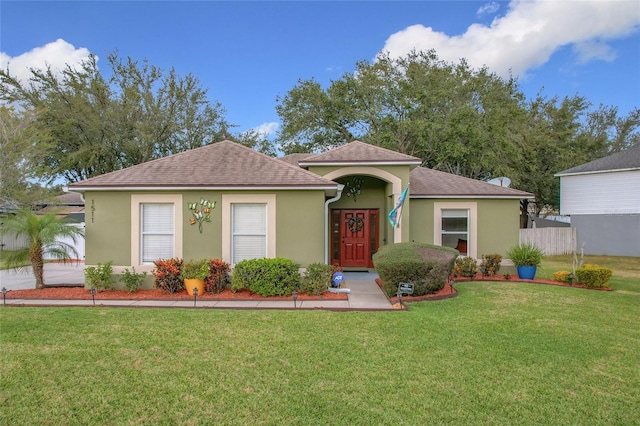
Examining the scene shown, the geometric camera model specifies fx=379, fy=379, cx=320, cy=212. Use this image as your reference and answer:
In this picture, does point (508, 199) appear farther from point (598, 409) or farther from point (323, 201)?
point (598, 409)

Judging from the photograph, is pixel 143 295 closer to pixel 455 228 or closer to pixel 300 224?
pixel 300 224

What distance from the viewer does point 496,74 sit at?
93.4ft

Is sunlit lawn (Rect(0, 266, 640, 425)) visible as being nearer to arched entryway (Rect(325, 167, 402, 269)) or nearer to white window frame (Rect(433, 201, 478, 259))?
white window frame (Rect(433, 201, 478, 259))

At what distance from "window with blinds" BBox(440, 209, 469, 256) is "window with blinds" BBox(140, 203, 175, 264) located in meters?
8.89

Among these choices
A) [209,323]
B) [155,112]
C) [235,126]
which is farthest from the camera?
[235,126]

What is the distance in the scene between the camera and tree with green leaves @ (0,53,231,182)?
23.5 m

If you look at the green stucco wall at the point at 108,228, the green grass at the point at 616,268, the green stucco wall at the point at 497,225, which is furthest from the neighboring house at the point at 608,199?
the green stucco wall at the point at 108,228

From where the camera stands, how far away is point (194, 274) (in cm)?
944

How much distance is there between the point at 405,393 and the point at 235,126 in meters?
29.2

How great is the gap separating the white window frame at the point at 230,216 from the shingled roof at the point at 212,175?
0.33 meters

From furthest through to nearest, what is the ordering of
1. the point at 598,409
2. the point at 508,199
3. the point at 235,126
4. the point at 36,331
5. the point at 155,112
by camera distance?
the point at 235,126 < the point at 155,112 < the point at 508,199 < the point at 36,331 < the point at 598,409

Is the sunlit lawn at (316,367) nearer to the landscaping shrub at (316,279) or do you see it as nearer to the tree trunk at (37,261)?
the landscaping shrub at (316,279)

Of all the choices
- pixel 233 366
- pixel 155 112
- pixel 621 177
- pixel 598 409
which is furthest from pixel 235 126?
pixel 598 409

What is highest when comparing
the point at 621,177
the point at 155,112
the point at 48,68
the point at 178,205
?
the point at 48,68
